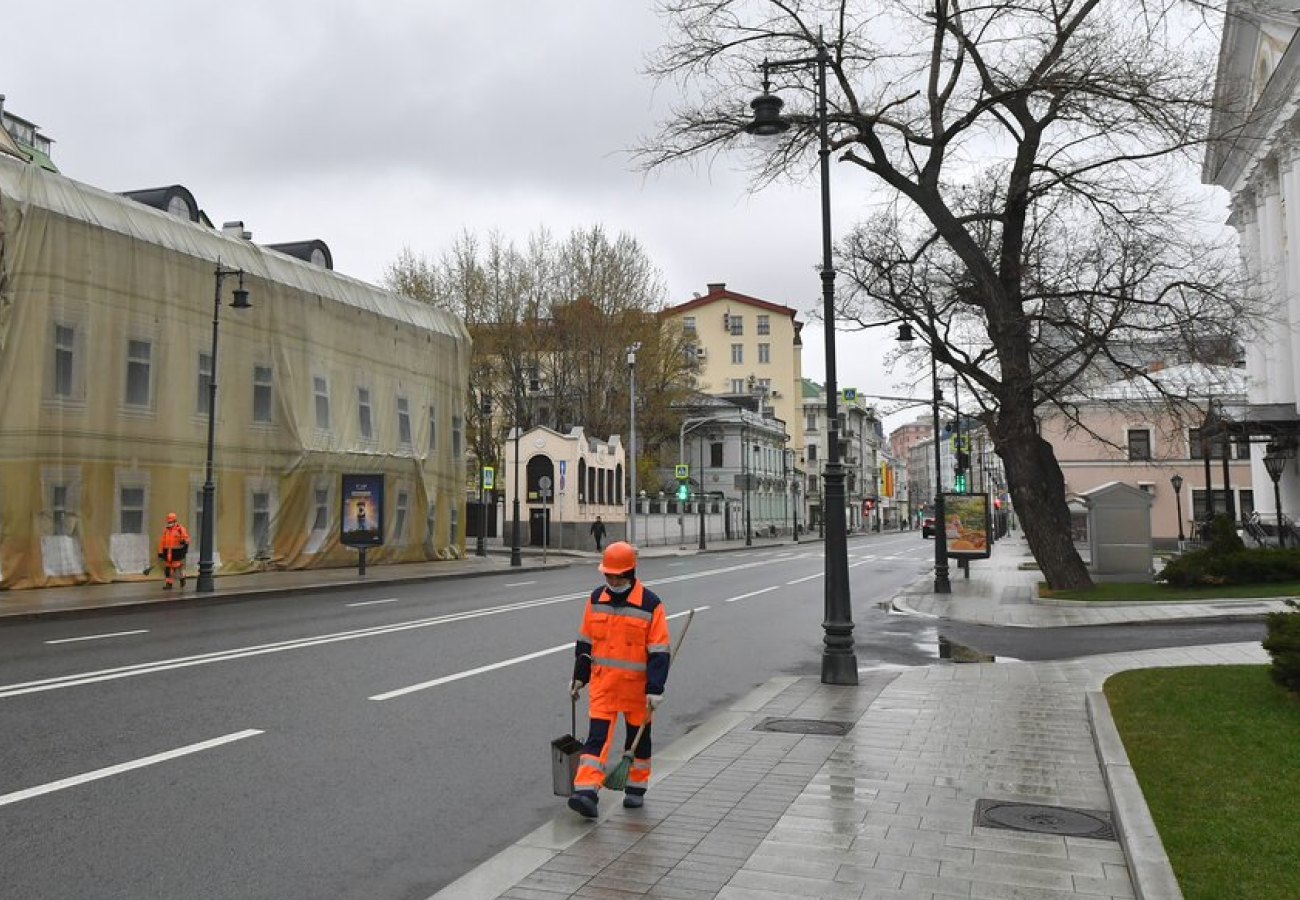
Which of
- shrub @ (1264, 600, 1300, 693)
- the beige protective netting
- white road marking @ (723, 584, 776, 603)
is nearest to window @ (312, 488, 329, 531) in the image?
the beige protective netting

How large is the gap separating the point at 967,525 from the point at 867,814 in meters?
23.6

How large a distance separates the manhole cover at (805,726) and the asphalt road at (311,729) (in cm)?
79

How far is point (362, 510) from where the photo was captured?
2884cm

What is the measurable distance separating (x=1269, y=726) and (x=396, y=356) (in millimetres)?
32981

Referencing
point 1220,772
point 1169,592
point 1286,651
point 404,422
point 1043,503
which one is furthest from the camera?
point 404,422

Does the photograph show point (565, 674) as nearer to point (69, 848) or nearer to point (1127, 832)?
point (69, 848)

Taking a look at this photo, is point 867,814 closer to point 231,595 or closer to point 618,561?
point 618,561

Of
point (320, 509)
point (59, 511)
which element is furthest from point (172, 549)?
point (320, 509)

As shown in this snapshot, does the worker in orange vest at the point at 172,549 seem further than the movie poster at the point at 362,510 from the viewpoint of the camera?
No

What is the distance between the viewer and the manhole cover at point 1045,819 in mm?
5520

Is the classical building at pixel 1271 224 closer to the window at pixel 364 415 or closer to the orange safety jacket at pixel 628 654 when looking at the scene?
the window at pixel 364 415

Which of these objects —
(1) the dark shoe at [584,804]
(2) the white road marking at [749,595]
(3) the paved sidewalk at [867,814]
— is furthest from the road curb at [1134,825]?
(2) the white road marking at [749,595]

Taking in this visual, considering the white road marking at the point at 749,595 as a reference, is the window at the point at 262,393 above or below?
above

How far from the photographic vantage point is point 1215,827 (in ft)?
16.6
